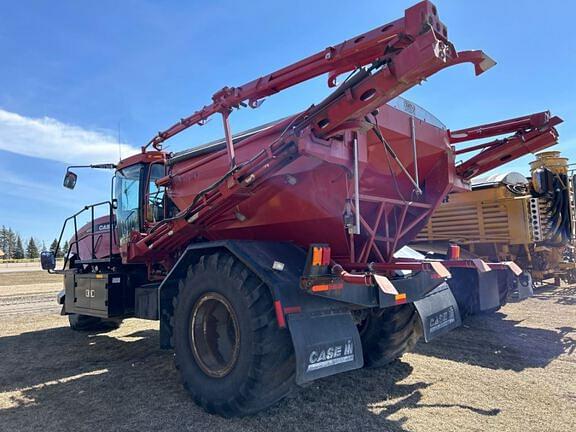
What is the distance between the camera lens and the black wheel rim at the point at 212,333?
4172 millimetres

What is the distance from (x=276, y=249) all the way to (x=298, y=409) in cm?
146

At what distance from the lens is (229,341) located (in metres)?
4.20

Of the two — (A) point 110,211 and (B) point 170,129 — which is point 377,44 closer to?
(B) point 170,129

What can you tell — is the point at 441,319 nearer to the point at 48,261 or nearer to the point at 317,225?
the point at 317,225

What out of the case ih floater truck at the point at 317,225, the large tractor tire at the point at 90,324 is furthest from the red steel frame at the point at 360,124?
the large tractor tire at the point at 90,324

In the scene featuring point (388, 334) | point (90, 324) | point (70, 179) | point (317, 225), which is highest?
point (70, 179)

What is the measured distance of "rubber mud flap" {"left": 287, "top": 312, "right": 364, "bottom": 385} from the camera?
11.1 ft

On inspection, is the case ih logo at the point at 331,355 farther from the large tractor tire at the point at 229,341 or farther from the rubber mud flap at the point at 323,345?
the large tractor tire at the point at 229,341

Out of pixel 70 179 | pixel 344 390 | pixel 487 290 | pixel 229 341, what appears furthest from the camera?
pixel 70 179

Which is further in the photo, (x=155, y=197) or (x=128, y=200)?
(x=128, y=200)

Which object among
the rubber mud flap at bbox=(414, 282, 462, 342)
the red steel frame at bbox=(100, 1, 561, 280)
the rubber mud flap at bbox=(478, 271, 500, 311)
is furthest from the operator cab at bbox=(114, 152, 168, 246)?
the rubber mud flap at bbox=(478, 271, 500, 311)

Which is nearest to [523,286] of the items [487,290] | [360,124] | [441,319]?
[487,290]

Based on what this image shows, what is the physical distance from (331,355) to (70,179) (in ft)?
17.7

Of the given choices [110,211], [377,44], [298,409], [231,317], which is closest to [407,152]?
[377,44]
